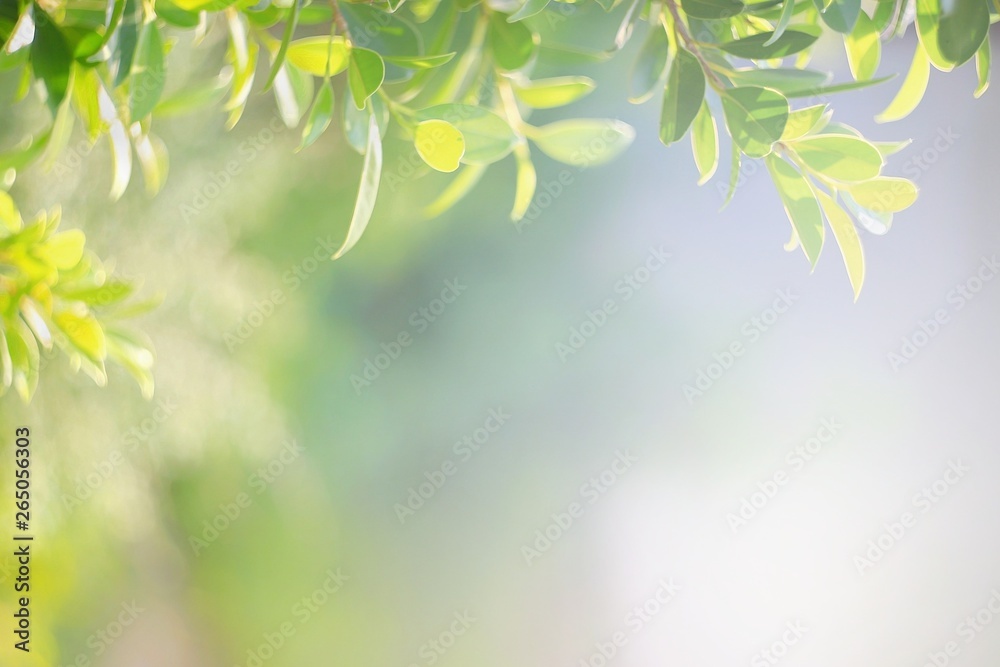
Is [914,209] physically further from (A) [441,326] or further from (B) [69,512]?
(B) [69,512]

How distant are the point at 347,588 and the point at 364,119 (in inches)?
48.5

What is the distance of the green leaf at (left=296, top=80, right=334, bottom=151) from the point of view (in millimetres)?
181

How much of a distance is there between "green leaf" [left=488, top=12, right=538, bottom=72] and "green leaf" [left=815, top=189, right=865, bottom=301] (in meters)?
0.09

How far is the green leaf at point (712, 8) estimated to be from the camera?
0.58 ft

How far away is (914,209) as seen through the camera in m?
1.22

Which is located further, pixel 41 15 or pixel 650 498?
pixel 650 498

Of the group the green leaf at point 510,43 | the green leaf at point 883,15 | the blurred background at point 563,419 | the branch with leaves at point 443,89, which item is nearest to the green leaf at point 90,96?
the branch with leaves at point 443,89

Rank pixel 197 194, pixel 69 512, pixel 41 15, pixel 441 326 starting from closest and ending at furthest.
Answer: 1. pixel 41 15
2. pixel 69 512
3. pixel 197 194
4. pixel 441 326

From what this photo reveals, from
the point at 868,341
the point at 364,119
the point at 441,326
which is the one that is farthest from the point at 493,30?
the point at 868,341

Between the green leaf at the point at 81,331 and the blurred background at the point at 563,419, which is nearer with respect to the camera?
the green leaf at the point at 81,331

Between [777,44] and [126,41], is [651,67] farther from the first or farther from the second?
[126,41]

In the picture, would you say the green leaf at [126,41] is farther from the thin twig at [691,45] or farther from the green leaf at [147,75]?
the thin twig at [691,45]

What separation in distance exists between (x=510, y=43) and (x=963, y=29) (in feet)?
0.39

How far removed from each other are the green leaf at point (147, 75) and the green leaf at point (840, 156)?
17 centimetres
